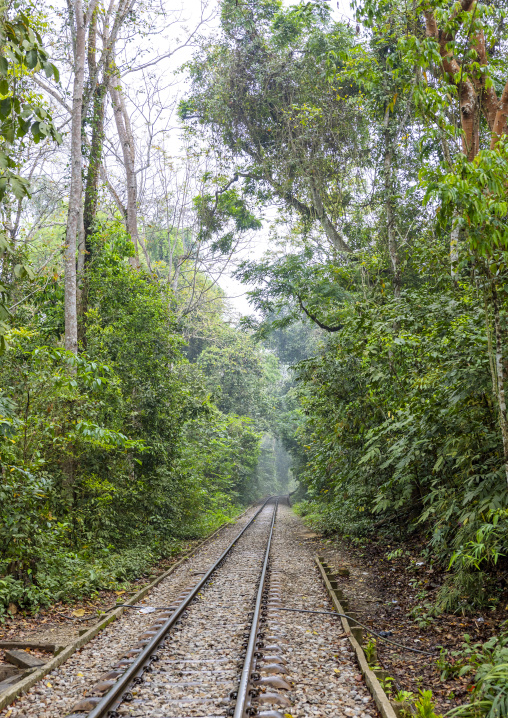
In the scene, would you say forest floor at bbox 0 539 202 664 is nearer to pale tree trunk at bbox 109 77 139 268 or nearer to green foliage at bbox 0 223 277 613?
green foliage at bbox 0 223 277 613

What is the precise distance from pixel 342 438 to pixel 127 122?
12718mm

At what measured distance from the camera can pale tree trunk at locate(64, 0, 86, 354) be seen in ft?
32.1

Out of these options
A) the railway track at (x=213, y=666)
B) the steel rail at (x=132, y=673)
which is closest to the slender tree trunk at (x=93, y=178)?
the railway track at (x=213, y=666)

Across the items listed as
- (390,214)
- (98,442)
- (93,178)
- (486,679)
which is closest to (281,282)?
(390,214)

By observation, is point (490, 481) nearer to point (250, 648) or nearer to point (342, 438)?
point (250, 648)

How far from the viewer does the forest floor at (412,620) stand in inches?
179

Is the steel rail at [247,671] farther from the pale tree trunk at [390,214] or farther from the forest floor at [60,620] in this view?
the pale tree trunk at [390,214]

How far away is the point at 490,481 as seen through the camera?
563 centimetres

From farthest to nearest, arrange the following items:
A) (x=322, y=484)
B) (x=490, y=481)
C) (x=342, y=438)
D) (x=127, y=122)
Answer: (x=322, y=484)
(x=127, y=122)
(x=342, y=438)
(x=490, y=481)

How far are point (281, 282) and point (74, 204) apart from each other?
10.1 metres

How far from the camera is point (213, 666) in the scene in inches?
194

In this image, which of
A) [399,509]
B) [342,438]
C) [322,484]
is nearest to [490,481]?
[399,509]

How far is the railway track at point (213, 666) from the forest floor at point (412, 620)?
497 millimetres

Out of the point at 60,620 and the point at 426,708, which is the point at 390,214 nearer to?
the point at 60,620
